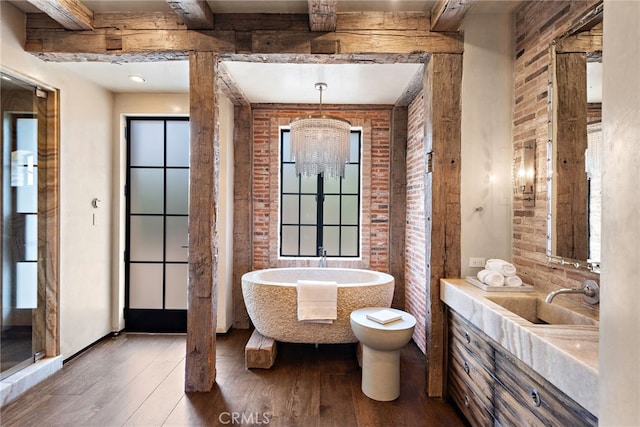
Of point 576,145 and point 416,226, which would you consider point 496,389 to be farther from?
point 416,226

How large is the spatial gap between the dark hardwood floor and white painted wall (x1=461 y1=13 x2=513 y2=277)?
1207 mm

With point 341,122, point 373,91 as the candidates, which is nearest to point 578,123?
point 341,122

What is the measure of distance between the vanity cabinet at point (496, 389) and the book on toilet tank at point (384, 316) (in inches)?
16.2

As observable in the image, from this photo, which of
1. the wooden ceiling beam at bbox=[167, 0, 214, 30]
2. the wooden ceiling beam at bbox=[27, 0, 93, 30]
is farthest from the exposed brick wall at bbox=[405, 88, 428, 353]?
the wooden ceiling beam at bbox=[27, 0, 93, 30]

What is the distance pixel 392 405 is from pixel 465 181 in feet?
5.81

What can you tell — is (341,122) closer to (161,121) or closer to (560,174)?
(560,174)

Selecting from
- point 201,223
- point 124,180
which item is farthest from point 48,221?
point 201,223

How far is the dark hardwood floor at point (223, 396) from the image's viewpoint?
2203 mm

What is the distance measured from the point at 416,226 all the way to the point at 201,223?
230 cm

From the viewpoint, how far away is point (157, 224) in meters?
3.85

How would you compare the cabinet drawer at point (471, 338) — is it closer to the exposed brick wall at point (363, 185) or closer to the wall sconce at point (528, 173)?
the wall sconce at point (528, 173)

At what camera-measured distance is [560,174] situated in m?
2.04

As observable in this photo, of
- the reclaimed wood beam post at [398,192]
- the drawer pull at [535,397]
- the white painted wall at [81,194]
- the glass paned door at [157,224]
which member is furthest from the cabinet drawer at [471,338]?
the white painted wall at [81,194]

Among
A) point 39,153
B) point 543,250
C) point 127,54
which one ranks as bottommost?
point 543,250
